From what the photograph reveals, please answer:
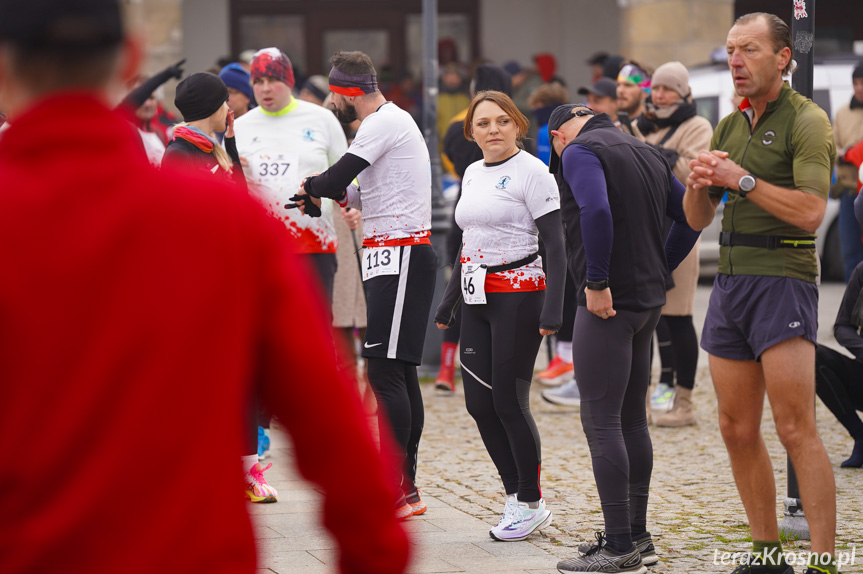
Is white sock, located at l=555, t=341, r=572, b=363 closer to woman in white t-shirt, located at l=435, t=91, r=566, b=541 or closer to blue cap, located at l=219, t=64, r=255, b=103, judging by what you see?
blue cap, located at l=219, t=64, r=255, b=103

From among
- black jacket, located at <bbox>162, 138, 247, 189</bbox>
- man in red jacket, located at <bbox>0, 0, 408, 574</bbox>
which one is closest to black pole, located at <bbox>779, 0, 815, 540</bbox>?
black jacket, located at <bbox>162, 138, 247, 189</bbox>

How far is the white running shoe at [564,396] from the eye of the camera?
834 cm

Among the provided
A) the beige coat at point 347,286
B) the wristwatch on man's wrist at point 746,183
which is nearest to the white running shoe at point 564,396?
the beige coat at point 347,286

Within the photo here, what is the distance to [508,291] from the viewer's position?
510 centimetres

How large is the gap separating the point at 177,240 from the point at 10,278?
20 centimetres

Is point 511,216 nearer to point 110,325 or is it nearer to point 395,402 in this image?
point 395,402

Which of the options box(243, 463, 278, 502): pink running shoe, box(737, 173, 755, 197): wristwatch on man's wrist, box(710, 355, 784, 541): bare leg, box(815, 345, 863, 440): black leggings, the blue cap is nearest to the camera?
box(737, 173, 755, 197): wristwatch on man's wrist

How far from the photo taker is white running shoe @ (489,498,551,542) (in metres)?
5.03

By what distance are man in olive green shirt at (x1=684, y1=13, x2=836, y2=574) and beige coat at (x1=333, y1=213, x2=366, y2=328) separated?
14.8 ft

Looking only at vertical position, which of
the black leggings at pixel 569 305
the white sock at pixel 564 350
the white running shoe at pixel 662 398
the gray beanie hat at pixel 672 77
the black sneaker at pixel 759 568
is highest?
the gray beanie hat at pixel 672 77

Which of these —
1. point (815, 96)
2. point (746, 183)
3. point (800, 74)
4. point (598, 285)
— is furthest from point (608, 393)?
point (815, 96)

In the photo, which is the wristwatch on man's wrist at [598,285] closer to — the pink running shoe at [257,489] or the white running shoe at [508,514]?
the white running shoe at [508,514]

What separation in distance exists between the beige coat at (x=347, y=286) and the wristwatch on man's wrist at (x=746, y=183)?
15.6ft

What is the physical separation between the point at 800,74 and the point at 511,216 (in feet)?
4.40
